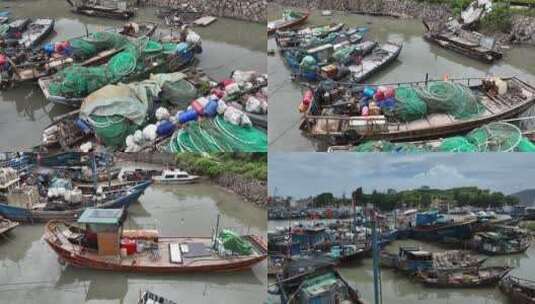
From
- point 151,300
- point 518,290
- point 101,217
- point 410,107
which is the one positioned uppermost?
point 410,107

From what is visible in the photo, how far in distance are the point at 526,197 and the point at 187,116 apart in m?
6.75

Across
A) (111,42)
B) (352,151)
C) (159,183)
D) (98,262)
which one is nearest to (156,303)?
(98,262)

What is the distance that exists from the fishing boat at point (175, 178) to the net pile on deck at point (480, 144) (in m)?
4.23

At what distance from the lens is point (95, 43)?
9.82m

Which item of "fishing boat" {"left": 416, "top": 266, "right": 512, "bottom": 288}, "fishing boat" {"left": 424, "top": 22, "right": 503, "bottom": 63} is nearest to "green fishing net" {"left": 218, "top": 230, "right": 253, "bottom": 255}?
"fishing boat" {"left": 416, "top": 266, "right": 512, "bottom": 288}

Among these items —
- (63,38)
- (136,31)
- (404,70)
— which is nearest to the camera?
(404,70)

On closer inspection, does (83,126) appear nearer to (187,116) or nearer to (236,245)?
(187,116)

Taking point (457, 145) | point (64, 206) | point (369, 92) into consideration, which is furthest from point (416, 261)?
point (64, 206)

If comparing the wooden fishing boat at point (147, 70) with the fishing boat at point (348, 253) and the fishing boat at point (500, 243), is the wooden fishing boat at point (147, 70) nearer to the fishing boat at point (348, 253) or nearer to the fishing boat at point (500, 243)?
the fishing boat at point (348, 253)

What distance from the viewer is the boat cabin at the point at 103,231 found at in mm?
6418

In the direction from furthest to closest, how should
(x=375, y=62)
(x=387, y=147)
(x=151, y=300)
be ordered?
(x=375, y=62) < (x=387, y=147) < (x=151, y=300)

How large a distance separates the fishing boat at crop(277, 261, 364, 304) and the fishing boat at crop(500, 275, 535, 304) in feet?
6.60

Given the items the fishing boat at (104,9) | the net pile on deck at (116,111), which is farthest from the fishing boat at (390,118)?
the fishing boat at (104,9)

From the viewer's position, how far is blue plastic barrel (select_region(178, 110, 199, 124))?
7.29 metres
